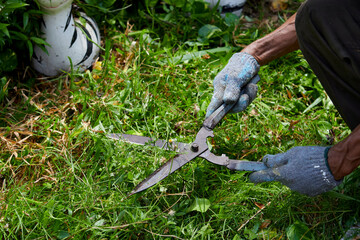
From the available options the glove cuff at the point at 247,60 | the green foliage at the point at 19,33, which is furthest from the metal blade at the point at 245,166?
the green foliage at the point at 19,33

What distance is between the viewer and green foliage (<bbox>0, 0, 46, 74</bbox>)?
241cm

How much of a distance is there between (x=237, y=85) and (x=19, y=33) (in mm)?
1252

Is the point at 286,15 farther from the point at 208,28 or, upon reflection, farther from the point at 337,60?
the point at 337,60

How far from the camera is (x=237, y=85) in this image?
7.50 ft

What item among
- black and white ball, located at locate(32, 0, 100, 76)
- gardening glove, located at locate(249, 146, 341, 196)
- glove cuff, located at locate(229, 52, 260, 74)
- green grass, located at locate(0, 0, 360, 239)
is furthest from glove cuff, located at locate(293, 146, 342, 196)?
black and white ball, located at locate(32, 0, 100, 76)

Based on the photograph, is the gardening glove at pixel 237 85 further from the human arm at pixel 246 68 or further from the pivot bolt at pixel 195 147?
the pivot bolt at pixel 195 147

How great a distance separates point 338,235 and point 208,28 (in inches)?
61.6

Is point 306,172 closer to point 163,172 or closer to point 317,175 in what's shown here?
point 317,175

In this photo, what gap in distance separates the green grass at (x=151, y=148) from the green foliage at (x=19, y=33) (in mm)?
183

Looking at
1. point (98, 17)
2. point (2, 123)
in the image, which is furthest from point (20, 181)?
point (98, 17)

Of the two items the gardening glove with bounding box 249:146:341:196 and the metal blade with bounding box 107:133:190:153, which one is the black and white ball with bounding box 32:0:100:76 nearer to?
the metal blade with bounding box 107:133:190:153

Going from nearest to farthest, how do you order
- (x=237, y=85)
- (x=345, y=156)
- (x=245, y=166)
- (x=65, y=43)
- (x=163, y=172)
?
(x=345, y=156)
(x=163, y=172)
(x=245, y=166)
(x=237, y=85)
(x=65, y=43)

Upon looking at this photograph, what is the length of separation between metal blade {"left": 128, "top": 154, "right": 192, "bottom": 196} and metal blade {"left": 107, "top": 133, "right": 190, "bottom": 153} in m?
0.06

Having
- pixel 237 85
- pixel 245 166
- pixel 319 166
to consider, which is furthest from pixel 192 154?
pixel 319 166
